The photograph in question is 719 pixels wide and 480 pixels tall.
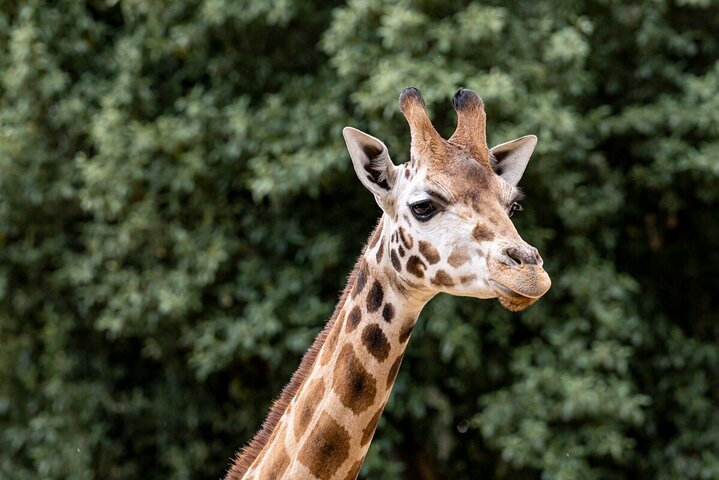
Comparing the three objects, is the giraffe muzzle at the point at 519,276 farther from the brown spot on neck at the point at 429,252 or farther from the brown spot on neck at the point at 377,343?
the brown spot on neck at the point at 377,343

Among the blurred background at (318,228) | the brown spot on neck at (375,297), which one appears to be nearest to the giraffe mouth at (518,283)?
the brown spot on neck at (375,297)

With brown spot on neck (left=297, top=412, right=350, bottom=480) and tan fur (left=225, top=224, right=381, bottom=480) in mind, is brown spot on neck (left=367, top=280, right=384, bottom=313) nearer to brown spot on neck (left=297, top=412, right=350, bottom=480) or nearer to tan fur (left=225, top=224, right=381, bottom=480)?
tan fur (left=225, top=224, right=381, bottom=480)

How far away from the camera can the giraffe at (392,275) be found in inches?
155

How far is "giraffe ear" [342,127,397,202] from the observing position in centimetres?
419

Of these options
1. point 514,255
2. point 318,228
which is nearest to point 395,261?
point 514,255

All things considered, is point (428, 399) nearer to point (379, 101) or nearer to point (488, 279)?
point (379, 101)

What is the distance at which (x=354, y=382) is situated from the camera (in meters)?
4.02

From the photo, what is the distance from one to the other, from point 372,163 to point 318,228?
418 cm

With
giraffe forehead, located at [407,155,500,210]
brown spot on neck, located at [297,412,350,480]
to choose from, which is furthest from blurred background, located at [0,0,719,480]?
brown spot on neck, located at [297,412,350,480]

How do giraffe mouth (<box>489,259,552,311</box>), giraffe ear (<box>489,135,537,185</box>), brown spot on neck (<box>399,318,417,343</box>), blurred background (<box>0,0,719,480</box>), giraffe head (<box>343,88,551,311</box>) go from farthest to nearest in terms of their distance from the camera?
1. blurred background (<box>0,0,719,480</box>)
2. giraffe ear (<box>489,135,537,185</box>)
3. brown spot on neck (<box>399,318,417,343</box>)
4. giraffe head (<box>343,88,551,311</box>)
5. giraffe mouth (<box>489,259,552,311</box>)

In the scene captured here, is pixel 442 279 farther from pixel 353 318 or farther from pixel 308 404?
pixel 308 404

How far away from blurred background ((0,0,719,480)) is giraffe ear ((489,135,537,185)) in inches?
112

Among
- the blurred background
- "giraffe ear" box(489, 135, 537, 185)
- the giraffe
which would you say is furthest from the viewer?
the blurred background

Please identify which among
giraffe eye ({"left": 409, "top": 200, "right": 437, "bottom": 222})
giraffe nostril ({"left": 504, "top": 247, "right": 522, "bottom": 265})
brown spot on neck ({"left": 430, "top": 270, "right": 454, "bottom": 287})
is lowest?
brown spot on neck ({"left": 430, "top": 270, "right": 454, "bottom": 287})
